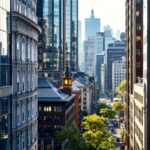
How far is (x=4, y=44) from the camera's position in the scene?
4447 centimetres

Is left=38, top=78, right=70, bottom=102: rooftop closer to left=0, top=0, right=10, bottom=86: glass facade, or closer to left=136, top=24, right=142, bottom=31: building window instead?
left=136, top=24, right=142, bottom=31: building window

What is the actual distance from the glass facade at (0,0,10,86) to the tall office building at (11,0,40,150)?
293 centimetres

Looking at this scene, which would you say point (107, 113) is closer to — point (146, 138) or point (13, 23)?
point (146, 138)

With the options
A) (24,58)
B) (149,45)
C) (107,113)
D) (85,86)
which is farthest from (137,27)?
(85,86)

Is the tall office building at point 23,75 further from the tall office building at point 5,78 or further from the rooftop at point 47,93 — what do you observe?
the rooftop at point 47,93

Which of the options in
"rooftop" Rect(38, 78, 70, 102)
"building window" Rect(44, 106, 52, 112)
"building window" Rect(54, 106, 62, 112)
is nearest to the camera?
"building window" Rect(44, 106, 52, 112)

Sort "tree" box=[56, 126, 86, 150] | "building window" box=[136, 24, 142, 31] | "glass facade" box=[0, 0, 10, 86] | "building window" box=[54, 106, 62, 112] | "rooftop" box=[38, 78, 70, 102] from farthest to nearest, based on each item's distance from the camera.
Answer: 1. "rooftop" box=[38, 78, 70, 102]
2. "building window" box=[54, 106, 62, 112]
3. "building window" box=[136, 24, 142, 31]
4. "tree" box=[56, 126, 86, 150]
5. "glass facade" box=[0, 0, 10, 86]

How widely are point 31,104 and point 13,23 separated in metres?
16.0

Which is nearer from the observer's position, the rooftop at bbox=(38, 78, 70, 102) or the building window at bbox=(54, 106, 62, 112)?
the building window at bbox=(54, 106, 62, 112)

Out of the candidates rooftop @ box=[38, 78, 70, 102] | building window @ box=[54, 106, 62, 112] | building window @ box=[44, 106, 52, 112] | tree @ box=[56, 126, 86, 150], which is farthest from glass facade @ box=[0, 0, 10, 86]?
rooftop @ box=[38, 78, 70, 102]

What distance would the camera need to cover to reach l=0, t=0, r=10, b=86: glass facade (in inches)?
1690

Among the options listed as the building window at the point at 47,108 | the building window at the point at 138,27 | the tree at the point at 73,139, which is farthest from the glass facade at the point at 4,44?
the building window at the point at 138,27

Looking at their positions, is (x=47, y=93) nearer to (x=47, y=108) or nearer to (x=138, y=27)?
(x=47, y=108)

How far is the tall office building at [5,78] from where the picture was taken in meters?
Answer: 43.0
